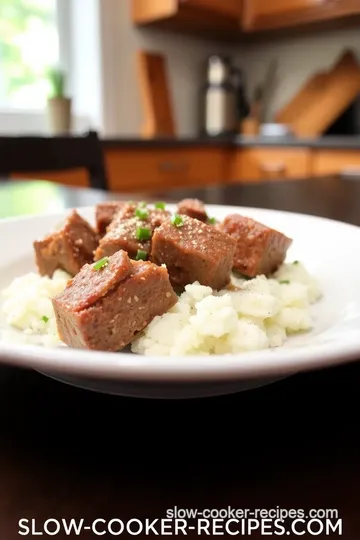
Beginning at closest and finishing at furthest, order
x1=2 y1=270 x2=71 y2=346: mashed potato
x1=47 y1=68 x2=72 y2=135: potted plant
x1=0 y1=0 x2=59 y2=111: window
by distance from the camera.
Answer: x1=2 y1=270 x2=71 y2=346: mashed potato
x1=47 y1=68 x2=72 y2=135: potted plant
x1=0 y1=0 x2=59 y2=111: window

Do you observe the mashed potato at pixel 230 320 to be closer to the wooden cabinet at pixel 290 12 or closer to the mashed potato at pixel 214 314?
the mashed potato at pixel 214 314

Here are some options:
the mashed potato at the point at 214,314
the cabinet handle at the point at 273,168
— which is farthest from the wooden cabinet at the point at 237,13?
the mashed potato at the point at 214,314

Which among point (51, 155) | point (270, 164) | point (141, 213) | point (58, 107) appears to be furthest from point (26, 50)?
point (141, 213)

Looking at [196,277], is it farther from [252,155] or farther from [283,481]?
[252,155]

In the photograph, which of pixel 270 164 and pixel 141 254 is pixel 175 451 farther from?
pixel 270 164

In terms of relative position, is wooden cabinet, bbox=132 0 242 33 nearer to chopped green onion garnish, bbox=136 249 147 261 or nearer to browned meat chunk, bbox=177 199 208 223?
browned meat chunk, bbox=177 199 208 223

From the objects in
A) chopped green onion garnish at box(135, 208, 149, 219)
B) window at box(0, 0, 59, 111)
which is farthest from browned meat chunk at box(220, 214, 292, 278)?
window at box(0, 0, 59, 111)
